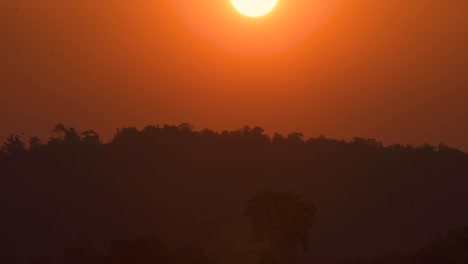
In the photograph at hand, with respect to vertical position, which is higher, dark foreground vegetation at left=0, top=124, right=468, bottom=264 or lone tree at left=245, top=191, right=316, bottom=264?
dark foreground vegetation at left=0, top=124, right=468, bottom=264

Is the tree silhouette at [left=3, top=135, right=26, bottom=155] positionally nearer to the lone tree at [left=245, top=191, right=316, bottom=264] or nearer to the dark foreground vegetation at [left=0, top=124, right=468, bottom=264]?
the dark foreground vegetation at [left=0, top=124, right=468, bottom=264]

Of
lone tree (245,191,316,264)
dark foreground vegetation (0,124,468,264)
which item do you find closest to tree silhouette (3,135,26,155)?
dark foreground vegetation (0,124,468,264)

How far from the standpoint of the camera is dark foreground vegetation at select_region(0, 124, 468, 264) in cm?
11562

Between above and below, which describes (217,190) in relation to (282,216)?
above

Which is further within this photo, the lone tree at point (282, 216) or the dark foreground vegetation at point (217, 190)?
the dark foreground vegetation at point (217, 190)

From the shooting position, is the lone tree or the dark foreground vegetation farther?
the dark foreground vegetation

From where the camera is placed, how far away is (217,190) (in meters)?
134

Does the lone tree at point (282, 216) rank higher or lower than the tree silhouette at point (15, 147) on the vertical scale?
lower

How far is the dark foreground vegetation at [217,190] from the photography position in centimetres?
11562

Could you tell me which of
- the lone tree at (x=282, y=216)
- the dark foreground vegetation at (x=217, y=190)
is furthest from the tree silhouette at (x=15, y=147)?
the lone tree at (x=282, y=216)

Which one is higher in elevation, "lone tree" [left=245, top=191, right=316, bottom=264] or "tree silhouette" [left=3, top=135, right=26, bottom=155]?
"tree silhouette" [left=3, top=135, right=26, bottom=155]

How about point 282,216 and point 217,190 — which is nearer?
point 282,216

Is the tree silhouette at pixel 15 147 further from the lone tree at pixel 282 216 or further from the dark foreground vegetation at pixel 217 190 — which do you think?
the lone tree at pixel 282 216

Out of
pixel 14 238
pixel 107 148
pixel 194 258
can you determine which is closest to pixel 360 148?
pixel 107 148
